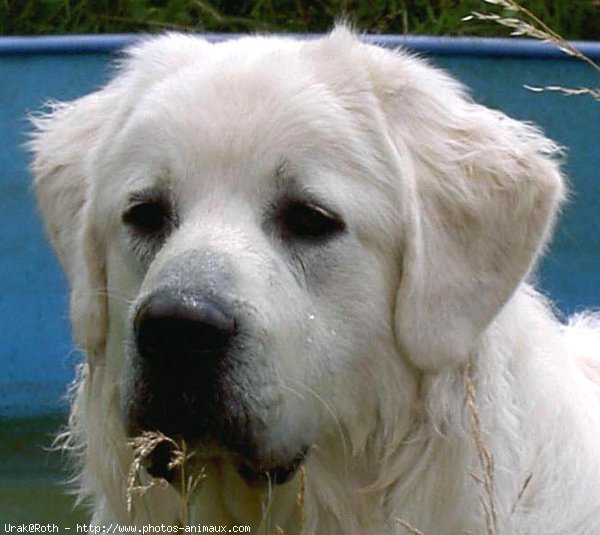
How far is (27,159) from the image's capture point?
5.79 meters

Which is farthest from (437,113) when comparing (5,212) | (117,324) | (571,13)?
(571,13)

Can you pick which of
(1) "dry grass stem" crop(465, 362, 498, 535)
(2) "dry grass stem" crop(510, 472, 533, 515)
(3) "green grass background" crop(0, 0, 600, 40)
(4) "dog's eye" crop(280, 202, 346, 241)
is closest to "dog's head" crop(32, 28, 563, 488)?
(4) "dog's eye" crop(280, 202, 346, 241)

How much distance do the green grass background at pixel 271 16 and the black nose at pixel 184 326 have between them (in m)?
4.38

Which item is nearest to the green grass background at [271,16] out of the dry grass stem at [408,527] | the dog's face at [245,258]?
the dog's face at [245,258]

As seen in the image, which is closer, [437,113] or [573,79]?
[437,113]

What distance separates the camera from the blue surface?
5578 millimetres

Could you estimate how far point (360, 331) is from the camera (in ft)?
9.92

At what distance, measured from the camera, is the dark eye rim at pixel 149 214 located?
119 inches

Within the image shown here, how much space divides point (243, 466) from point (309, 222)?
1.50 feet

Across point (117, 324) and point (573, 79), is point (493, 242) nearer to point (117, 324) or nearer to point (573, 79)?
point (117, 324)

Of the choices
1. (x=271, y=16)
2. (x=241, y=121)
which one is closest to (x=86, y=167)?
(x=241, y=121)

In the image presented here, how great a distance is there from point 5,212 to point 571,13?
277 centimetres

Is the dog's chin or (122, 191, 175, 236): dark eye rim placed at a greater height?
(122, 191, 175, 236): dark eye rim

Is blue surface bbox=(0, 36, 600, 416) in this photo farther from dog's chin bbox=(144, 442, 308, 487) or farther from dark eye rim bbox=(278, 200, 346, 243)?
dark eye rim bbox=(278, 200, 346, 243)
